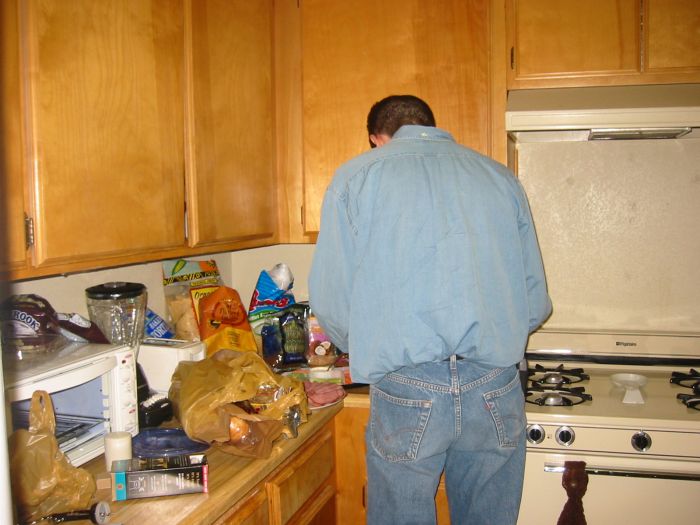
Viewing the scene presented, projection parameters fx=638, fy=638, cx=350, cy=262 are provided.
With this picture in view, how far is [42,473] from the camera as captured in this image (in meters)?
1.13

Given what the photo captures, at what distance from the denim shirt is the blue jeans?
6cm

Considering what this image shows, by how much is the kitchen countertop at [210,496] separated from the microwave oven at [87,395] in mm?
70

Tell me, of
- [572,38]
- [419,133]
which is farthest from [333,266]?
[572,38]

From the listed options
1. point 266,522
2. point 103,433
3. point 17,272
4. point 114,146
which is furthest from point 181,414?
point 114,146

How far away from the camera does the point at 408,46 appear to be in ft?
6.87

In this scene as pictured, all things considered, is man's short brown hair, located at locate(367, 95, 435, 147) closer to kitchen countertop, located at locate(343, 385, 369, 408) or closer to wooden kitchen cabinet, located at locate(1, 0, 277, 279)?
wooden kitchen cabinet, located at locate(1, 0, 277, 279)

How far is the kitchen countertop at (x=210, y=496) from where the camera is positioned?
116 cm

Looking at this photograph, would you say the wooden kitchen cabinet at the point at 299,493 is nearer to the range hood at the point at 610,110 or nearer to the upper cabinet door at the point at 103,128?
the upper cabinet door at the point at 103,128

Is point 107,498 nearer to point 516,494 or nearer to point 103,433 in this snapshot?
point 103,433

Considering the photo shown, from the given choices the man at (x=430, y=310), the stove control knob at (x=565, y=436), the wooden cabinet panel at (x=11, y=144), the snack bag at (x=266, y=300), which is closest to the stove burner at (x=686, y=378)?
the stove control knob at (x=565, y=436)

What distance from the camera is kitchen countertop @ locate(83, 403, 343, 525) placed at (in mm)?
1155

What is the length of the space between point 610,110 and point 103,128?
1.43 m

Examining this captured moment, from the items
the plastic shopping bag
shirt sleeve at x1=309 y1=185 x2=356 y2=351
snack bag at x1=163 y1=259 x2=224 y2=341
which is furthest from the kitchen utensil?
snack bag at x1=163 y1=259 x2=224 y2=341

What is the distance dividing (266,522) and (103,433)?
416mm
